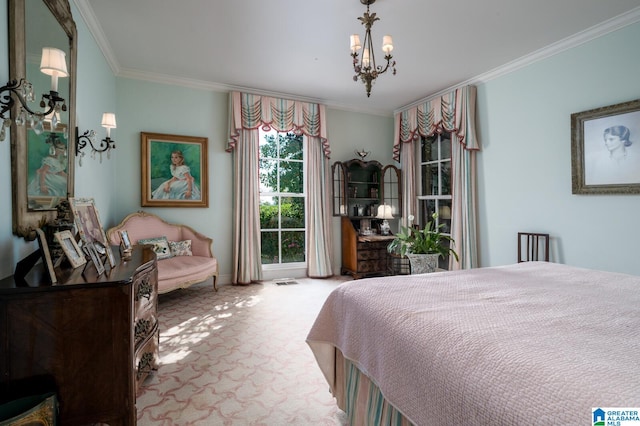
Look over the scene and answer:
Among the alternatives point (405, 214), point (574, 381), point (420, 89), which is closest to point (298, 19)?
point (420, 89)

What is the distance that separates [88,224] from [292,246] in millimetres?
3517

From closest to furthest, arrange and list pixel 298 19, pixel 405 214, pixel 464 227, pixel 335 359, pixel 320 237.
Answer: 1. pixel 335 359
2. pixel 298 19
3. pixel 464 227
4. pixel 320 237
5. pixel 405 214

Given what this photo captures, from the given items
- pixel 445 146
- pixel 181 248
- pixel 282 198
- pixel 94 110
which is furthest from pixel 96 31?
pixel 445 146

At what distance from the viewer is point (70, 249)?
165 centimetres

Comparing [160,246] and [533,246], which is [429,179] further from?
[160,246]

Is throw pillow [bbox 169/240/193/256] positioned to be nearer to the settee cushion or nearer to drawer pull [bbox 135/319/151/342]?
the settee cushion

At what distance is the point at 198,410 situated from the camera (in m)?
1.86

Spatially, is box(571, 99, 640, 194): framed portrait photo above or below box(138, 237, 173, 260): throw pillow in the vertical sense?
above

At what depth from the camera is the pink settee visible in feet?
11.5

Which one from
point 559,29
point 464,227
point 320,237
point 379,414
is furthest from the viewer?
point 320,237

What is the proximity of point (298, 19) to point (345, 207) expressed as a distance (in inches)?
120

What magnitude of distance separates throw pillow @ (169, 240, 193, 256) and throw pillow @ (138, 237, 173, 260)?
0.20ft

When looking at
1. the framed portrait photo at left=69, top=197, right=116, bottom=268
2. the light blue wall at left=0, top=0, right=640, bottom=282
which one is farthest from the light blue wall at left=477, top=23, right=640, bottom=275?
the framed portrait photo at left=69, top=197, right=116, bottom=268

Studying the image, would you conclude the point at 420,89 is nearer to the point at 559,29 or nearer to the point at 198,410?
the point at 559,29
